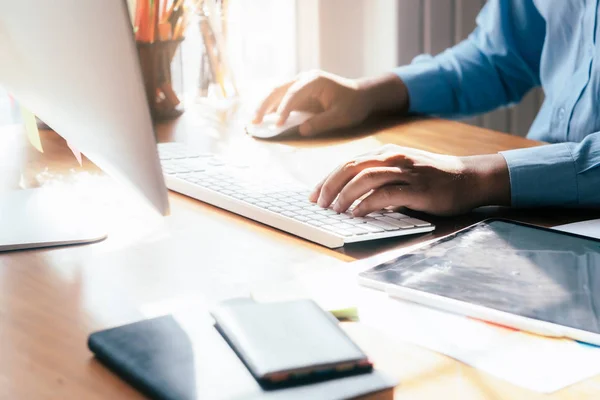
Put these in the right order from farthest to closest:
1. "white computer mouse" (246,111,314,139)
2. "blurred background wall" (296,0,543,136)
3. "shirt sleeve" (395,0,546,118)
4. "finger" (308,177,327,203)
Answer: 1. "blurred background wall" (296,0,543,136)
2. "shirt sleeve" (395,0,546,118)
3. "white computer mouse" (246,111,314,139)
4. "finger" (308,177,327,203)

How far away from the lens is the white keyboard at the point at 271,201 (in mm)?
844

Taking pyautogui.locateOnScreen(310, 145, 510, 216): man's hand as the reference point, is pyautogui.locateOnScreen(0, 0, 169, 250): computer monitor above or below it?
above

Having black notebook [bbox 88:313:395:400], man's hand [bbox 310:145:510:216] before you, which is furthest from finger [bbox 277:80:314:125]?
black notebook [bbox 88:313:395:400]

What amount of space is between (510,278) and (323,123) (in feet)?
2.12

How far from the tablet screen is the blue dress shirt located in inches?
9.4

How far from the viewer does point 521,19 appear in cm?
152

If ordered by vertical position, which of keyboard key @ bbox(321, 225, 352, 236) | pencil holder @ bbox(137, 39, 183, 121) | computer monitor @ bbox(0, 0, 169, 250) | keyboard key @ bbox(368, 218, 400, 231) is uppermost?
computer monitor @ bbox(0, 0, 169, 250)

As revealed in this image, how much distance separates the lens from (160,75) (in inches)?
55.5

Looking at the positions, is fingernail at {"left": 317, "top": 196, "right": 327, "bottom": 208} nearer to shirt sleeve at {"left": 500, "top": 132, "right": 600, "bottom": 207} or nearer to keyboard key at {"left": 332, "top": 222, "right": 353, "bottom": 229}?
keyboard key at {"left": 332, "top": 222, "right": 353, "bottom": 229}

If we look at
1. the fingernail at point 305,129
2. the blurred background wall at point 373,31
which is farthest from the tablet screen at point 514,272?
the blurred background wall at point 373,31

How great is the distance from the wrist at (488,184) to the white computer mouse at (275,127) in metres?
0.38

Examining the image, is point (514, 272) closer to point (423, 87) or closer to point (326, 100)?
point (326, 100)

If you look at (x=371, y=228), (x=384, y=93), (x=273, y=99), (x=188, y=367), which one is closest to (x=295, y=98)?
(x=273, y=99)

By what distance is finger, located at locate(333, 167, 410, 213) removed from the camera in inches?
35.2
